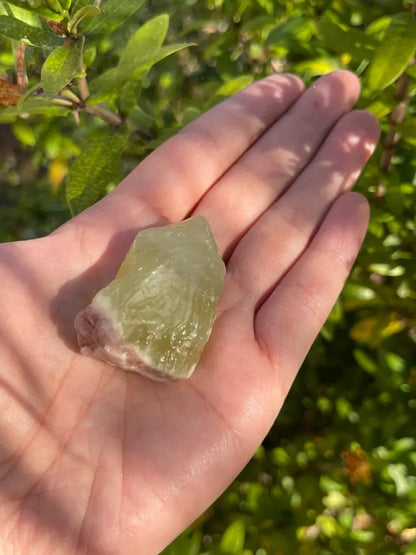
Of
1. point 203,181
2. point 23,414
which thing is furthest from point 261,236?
point 23,414

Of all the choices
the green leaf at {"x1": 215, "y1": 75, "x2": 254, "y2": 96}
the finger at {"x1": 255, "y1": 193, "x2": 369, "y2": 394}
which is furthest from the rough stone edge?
the green leaf at {"x1": 215, "y1": 75, "x2": 254, "y2": 96}

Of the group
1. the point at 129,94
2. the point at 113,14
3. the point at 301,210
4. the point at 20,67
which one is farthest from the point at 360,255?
the point at 20,67

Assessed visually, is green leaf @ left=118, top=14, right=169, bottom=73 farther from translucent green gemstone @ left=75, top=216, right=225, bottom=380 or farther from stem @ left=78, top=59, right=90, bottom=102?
translucent green gemstone @ left=75, top=216, right=225, bottom=380

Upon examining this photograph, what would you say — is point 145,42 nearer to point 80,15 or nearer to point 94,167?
point 80,15

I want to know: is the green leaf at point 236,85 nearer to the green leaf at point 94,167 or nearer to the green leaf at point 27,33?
the green leaf at point 94,167

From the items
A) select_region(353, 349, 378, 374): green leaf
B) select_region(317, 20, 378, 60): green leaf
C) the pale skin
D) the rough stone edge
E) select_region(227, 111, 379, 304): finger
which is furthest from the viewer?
select_region(353, 349, 378, 374): green leaf

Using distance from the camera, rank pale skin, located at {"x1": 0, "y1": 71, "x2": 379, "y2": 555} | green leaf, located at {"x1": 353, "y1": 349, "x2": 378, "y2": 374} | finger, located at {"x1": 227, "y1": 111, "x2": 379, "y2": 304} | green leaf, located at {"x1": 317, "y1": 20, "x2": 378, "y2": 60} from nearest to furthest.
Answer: pale skin, located at {"x1": 0, "y1": 71, "x2": 379, "y2": 555}
green leaf, located at {"x1": 317, "y1": 20, "x2": 378, "y2": 60}
finger, located at {"x1": 227, "y1": 111, "x2": 379, "y2": 304}
green leaf, located at {"x1": 353, "y1": 349, "x2": 378, "y2": 374}

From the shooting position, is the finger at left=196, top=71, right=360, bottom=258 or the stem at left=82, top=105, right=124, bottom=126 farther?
the finger at left=196, top=71, right=360, bottom=258
